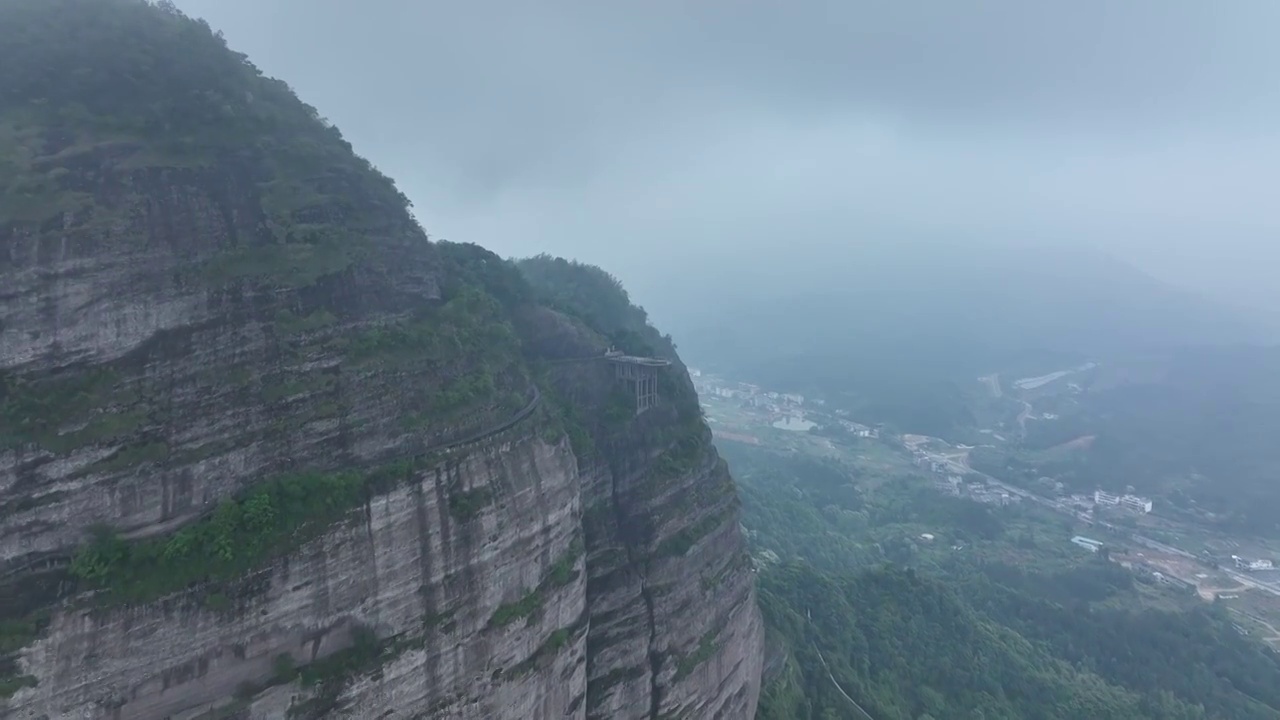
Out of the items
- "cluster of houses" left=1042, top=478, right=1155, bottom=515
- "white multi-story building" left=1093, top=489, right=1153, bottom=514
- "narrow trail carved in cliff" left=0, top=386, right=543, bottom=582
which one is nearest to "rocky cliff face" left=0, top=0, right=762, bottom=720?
"narrow trail carved in cliff" left=0, top=386, right=543, bottom=582

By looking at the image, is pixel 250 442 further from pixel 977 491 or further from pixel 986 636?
pixel 977 491

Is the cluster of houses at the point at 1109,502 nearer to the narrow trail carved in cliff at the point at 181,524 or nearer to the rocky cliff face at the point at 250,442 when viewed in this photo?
the rocky cliff face at the point at 250,442

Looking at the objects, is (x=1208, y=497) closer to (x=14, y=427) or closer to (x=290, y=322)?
(x=290, y=322)

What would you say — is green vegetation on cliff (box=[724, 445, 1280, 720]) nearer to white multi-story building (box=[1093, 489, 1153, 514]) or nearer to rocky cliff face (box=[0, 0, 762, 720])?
rocky cliff face (box=[0, 0, 762, 720])

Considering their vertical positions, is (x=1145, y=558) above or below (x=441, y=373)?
below

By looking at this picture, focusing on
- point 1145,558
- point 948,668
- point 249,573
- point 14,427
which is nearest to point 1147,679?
point 948,668

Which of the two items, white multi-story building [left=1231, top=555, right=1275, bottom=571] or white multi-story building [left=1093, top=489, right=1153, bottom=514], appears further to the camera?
white multi-story building [left=1093, top=489, right=1153, bottom=514]

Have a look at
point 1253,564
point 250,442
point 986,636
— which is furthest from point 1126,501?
point 250,442

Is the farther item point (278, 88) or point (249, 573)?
point (278, 88)

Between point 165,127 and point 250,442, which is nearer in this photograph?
point 250,442
